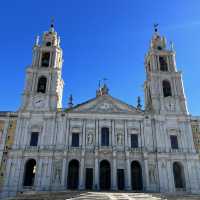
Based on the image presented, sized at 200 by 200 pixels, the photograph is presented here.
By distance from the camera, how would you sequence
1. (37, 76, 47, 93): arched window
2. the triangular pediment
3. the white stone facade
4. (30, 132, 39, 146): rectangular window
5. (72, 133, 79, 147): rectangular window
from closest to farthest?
the white stone facade < (30, 132, 39, 146): rectangular window < (72, 133, 79, 147): rectangular window < the triangular pediment < (37, 76, 47, 93): arched window

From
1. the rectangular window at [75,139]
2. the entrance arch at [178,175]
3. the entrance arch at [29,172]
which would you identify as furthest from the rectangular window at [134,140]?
the entrance arch at [29,172]

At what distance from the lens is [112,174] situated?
29.9 meters

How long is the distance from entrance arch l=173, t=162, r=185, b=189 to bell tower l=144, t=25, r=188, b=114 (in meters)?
6.52

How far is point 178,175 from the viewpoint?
104 ft

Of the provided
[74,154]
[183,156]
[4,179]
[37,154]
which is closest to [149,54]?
[183,156]

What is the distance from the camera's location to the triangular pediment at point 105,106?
33844 millimetres

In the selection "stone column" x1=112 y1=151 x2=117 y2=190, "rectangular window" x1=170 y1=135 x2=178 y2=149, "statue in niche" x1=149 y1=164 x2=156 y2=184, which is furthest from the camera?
"rectangular window" x1=170 y1=135 x2=178 y2=149

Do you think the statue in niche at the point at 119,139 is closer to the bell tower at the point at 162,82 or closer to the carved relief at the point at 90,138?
the carved relief at the point at 90,138

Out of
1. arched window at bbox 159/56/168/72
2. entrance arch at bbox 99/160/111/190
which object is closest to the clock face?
entrance arch at bbox 99/160/111/190

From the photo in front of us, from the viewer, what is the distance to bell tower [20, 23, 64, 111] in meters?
34.1

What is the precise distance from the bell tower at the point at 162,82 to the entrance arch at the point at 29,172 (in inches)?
612

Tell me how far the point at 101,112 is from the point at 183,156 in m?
10.6

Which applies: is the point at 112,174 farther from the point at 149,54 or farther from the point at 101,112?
the point at 149,54

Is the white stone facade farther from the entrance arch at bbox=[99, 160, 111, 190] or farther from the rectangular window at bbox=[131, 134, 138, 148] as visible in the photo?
the rectangular window at bbox=[131, 134, 138, 148]
